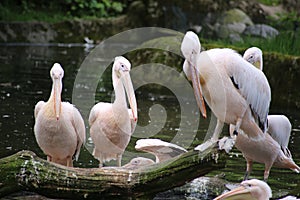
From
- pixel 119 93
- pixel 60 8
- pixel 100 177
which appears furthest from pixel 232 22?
pixel 100 177

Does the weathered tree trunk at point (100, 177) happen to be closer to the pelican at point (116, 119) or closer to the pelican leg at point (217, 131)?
the pelican leg at point (217, 131)

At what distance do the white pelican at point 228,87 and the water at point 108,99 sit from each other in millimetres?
724

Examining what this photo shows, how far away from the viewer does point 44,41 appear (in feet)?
64.1

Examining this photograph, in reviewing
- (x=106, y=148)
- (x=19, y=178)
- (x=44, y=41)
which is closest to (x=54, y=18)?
(x=44, y=41)

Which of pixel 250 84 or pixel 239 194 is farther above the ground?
pixel 250 84

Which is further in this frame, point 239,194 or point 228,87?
point 228,87

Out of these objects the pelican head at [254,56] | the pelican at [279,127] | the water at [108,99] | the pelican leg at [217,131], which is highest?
the pelican head at [254,56]

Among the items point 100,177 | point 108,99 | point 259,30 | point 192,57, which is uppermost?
point 192,57

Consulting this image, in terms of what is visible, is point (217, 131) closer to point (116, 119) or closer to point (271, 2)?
point (116, 119)

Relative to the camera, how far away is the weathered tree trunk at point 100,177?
503cm

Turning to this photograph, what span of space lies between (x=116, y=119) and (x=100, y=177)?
5.35 ft

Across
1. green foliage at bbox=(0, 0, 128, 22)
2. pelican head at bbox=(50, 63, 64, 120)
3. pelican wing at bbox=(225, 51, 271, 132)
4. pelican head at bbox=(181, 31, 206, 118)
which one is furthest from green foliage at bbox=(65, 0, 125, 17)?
pelican head at bbox=(181, 31, 206, 118)

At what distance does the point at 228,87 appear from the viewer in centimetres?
602

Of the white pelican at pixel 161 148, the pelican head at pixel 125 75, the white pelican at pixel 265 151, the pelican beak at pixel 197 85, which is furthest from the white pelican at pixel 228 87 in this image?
the pelican head at pixel 125 75
